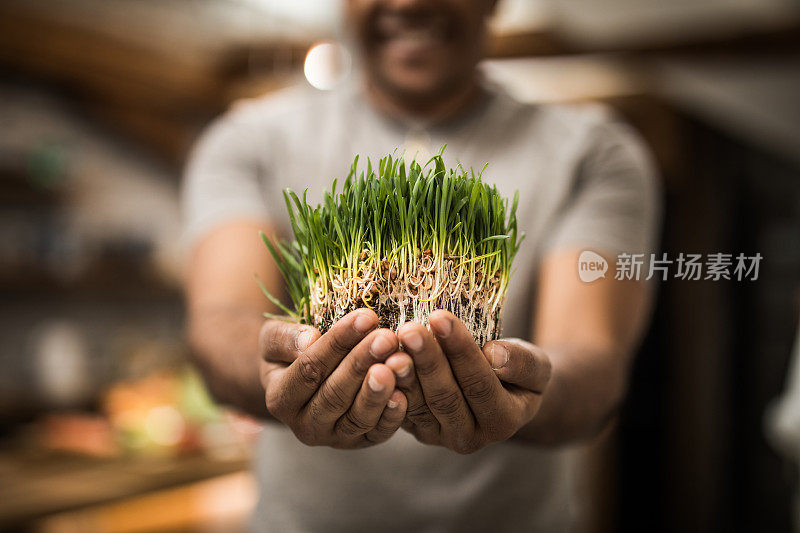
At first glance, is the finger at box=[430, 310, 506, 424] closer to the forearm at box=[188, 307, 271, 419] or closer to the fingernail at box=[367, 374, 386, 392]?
the fingernail at box=[367, 374, 386, 392]

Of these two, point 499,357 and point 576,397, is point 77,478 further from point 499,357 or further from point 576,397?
point 499,357

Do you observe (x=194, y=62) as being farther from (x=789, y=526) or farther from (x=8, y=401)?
(x=789, y=526)

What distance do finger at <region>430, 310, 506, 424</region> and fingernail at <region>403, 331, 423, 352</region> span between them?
1 centimetres

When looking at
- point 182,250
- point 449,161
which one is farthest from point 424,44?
point 182,250

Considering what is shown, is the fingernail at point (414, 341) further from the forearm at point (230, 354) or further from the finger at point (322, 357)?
the forearm at point (230, 354)

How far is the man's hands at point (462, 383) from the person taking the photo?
40 centimetres

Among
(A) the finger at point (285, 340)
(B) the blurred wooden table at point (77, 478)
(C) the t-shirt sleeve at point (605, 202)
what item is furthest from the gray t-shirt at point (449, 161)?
(B) the blurred wooden table at point (77, 478)

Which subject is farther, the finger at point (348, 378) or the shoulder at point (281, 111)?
the shoulder at point (281, 111)

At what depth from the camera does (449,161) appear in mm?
451

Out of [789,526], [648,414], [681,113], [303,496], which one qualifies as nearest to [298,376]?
[303,496]

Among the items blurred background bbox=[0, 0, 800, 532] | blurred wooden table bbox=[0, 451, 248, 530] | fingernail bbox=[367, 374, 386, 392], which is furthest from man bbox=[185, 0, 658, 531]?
blurred wooden table bbox=[0, 451, 248, 530]

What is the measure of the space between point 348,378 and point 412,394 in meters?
0.04

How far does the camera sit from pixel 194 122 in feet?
8.88

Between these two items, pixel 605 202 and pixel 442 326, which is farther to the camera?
pixel 605 202
